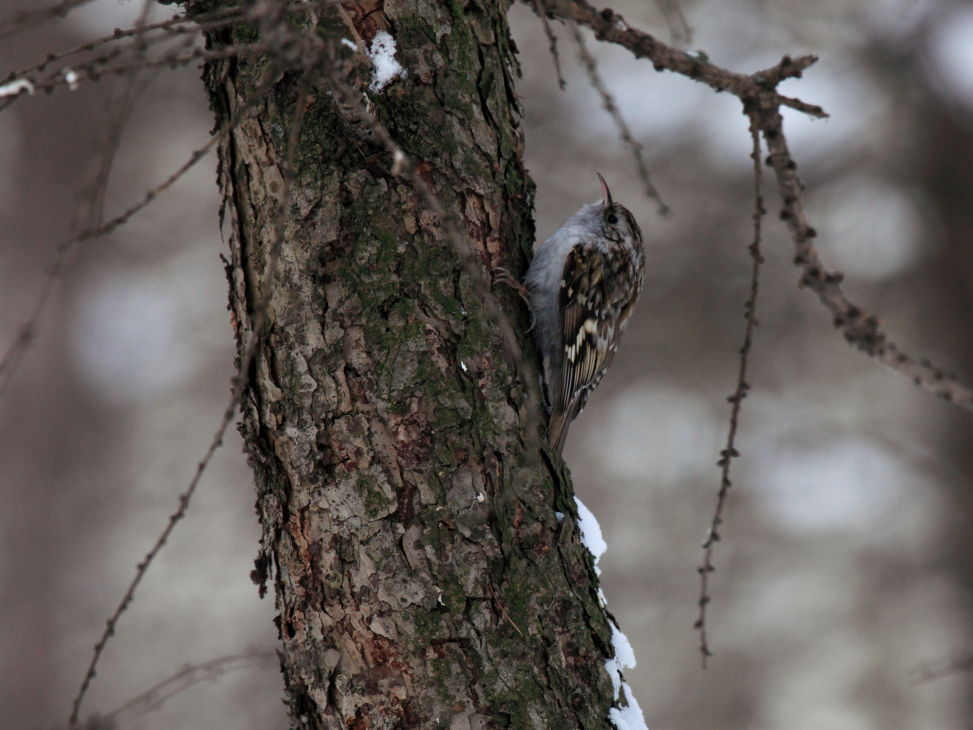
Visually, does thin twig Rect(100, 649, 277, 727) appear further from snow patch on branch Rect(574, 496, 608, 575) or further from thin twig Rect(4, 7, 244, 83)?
thin twig Rect(4, 7, 244, 83)

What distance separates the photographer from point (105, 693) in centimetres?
748

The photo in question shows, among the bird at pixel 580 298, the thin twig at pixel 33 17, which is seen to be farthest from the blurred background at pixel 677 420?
the thin twig at pixel 33 17

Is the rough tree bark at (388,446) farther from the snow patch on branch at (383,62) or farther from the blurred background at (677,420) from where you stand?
the blurred background at (677,420)

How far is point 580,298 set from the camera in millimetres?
3234

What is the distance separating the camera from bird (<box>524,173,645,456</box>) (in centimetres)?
298

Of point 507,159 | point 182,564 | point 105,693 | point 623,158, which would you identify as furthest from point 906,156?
point 105,693

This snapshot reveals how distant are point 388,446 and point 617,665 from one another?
0.69 m

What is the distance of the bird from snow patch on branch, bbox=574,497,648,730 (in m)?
0.56

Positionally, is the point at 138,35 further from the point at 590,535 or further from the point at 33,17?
the point at 590,535

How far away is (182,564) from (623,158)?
15.6 ft

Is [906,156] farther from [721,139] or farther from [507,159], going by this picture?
[507,159]

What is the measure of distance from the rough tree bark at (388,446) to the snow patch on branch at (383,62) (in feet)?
0.09

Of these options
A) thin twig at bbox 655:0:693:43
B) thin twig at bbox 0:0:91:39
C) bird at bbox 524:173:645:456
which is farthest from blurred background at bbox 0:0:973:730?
thin twig at bbox 0:0:91:39

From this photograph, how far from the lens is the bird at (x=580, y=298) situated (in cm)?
298
